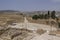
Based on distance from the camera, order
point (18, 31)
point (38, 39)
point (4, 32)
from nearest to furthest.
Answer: point (38, 39)
point (18, 31)
point (4, 32)

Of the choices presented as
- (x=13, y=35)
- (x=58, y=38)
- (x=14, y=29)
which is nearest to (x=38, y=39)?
(x=58, y=38)

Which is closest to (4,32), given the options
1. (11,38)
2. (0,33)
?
(0,33)

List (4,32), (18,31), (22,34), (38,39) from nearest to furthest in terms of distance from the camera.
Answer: (38,39)
(22,34)
(18,31)
(4,32)

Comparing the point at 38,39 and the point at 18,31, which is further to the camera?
the point at 18,31

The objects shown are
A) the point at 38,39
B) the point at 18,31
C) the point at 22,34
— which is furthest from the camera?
the point at 18,31

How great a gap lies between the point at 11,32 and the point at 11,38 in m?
1.23

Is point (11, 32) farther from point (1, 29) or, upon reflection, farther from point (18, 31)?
point (1, 29)

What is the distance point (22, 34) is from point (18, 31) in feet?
4.08

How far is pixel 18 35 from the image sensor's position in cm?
1672

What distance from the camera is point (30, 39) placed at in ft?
46.2

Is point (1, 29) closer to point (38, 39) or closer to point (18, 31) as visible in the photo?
point (18, 31)

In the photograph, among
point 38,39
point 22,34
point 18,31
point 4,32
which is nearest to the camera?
point 38,39

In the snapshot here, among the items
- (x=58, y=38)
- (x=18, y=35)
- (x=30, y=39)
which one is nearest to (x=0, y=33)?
(x=18, y=35)

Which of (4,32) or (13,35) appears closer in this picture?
(13,35)
